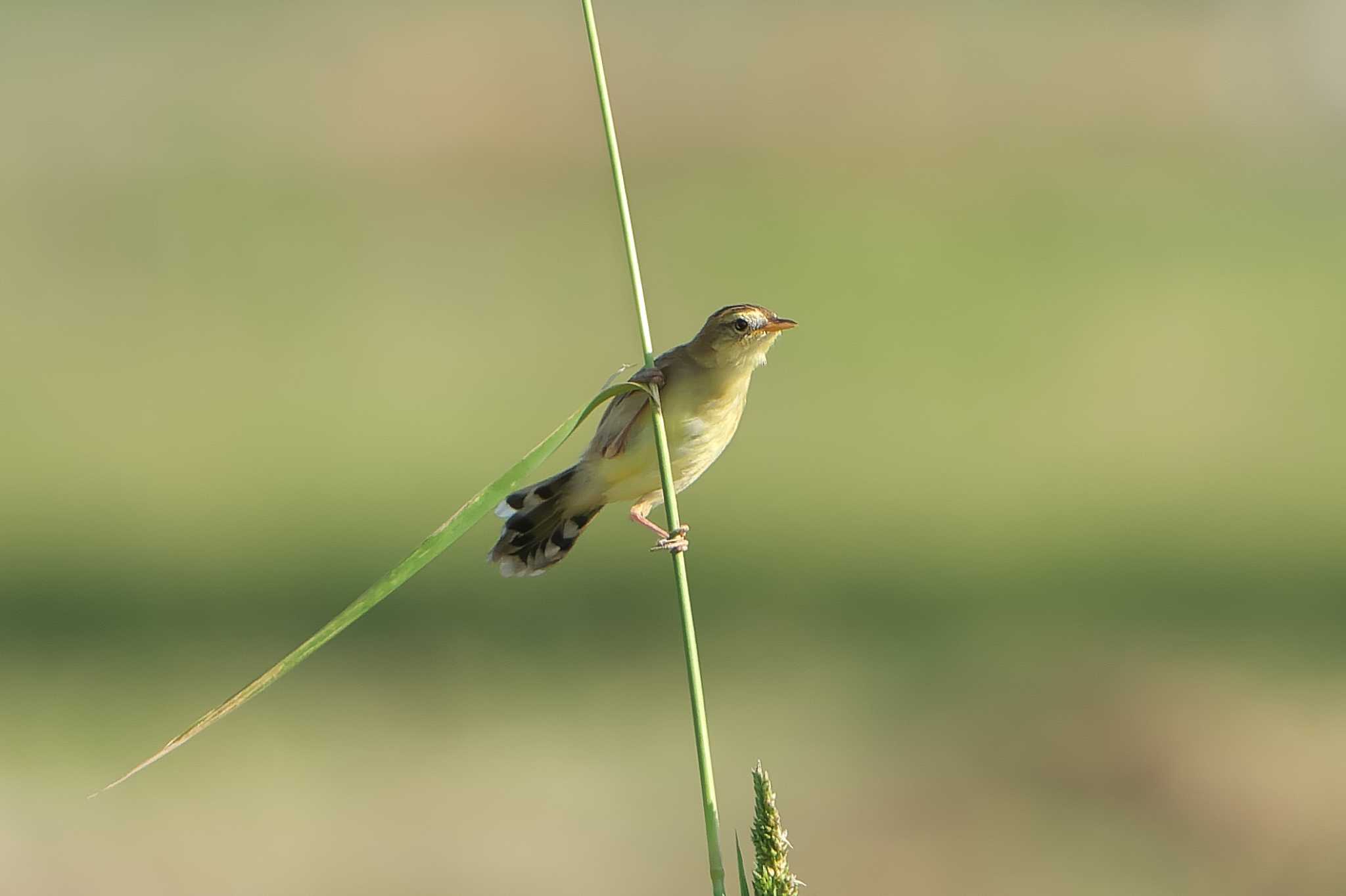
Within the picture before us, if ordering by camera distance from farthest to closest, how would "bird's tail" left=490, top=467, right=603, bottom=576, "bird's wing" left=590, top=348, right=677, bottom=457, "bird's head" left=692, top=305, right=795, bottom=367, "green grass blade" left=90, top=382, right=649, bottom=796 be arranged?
1. "bird's tail" left=490, top=467, right=603, bottom=576
2. "bird's wing" left=590, top=348, right=677, bottom=457
3. "bird's head" left=692, top=305, right=795, bottom=367
4. "green grass blade" left=90, top=382, right=649, bottom=796

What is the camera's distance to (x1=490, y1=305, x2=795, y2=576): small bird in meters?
2.34

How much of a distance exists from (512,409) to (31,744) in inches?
207

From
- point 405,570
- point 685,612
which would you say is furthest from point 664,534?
point 405,570

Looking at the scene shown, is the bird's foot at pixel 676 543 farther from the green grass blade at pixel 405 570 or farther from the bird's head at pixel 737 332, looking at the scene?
the bird's head at pixel 737 332

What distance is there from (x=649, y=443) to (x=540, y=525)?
1.06 feet

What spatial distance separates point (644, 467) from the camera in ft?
8.18

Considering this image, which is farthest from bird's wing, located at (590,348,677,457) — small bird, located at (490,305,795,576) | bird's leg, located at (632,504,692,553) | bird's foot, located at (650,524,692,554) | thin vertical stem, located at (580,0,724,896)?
thin vertical stem, located at (580,0,724,896)

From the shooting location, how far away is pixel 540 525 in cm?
269

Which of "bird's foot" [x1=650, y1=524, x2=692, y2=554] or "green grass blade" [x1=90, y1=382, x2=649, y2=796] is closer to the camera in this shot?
"green grass blade" [x1=90, y1=382, x2=649, y2=796]

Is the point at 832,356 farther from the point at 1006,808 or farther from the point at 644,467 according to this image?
the point at 644,467

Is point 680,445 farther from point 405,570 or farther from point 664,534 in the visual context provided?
point 405,570

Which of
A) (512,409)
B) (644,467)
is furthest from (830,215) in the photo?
(644,467)

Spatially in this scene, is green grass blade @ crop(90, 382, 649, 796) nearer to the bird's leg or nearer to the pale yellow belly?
Result: the bird's leg

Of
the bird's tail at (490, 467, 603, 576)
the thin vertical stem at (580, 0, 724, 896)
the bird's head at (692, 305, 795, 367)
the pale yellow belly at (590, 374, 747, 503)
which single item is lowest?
the thin vertical stem at (580, 0, 724, 896)
